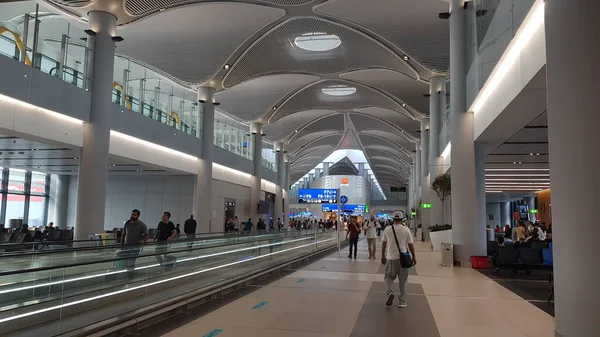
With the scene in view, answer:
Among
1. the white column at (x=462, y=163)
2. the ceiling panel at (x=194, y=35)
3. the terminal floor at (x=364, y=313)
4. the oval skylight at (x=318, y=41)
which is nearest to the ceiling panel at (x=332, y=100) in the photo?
the oval skylight at (x=318, y=41)

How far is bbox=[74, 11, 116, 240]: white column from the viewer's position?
16.5 metres

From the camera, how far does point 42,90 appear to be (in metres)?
14.8

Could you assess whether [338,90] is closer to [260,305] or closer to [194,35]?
[194,35]

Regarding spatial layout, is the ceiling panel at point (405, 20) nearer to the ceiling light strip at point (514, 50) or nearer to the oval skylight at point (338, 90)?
the ceiling light strip at point (514, 50)

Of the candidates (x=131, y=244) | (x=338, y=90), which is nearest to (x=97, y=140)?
(x=131, y=244)

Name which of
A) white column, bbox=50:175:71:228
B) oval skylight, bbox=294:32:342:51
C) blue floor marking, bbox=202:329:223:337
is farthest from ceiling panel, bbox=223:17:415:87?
blue floor marking, bbox=202:329:223:337

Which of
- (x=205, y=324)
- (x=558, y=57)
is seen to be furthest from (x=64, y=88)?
(x=558, y=57)

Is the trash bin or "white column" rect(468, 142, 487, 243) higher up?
"white column" rect(468, 142, 487, 243)

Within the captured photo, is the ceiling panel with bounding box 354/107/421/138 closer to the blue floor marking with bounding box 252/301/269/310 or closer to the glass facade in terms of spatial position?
the glass facade

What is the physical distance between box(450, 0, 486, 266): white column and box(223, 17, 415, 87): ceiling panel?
8052 millimetres

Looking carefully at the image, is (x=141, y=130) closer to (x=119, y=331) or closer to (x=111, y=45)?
(x=111, y=45)

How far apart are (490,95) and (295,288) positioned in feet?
25.0

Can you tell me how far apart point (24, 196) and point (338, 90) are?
2233 cm

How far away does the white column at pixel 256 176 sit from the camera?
3844 centimetres
